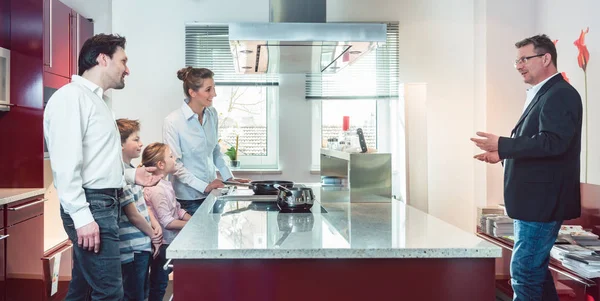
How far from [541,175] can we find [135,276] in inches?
76.3

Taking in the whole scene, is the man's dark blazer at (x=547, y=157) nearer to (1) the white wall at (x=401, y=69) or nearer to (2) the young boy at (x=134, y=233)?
(2) the young boy at (x=134, y=233)

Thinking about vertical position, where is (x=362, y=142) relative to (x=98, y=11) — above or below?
below

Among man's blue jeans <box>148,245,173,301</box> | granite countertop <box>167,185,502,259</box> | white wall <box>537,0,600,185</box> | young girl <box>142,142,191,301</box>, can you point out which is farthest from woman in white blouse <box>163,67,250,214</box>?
white wall <box>537,0,600,185</box>

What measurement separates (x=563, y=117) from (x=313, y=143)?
2.33m

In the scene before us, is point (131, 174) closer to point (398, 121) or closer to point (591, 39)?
point (398, 121)

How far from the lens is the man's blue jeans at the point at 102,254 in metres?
1.85

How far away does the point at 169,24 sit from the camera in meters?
4.14

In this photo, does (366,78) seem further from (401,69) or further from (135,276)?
(135,276)

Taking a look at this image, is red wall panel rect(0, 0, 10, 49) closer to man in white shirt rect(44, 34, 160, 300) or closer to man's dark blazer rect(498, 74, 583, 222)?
man in white shirt rect(44, 34, 160, 300)

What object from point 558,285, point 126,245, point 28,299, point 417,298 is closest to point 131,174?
point 126,245


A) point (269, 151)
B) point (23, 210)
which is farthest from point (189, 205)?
point (269, 151)

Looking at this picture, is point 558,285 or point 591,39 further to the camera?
point 591,39

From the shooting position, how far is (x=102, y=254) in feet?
6.12

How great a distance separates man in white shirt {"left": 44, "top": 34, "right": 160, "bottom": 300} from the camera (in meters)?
1.79
